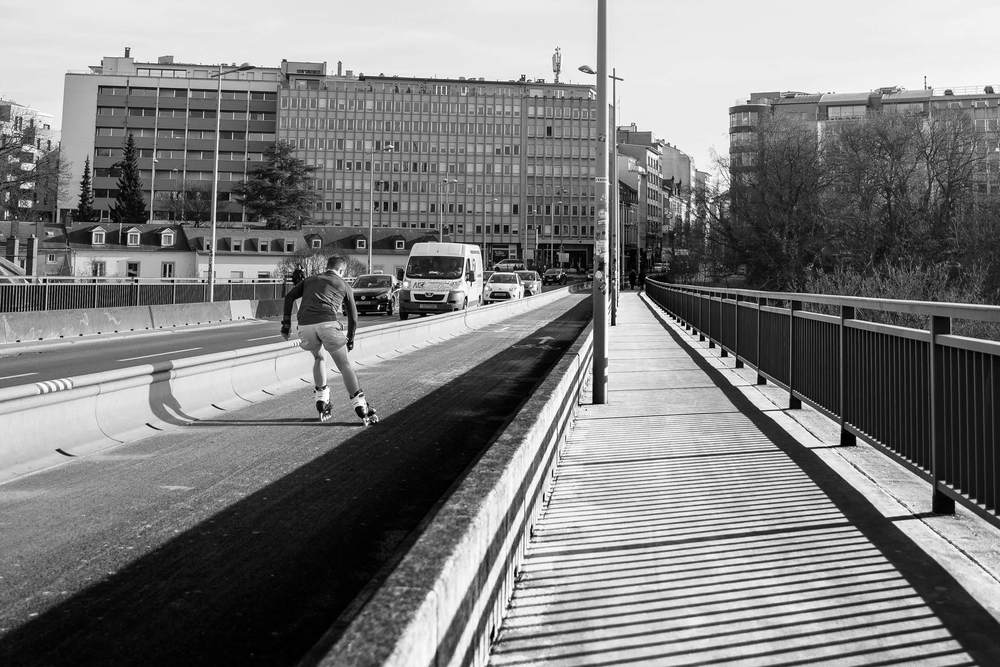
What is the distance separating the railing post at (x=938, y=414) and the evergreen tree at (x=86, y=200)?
13999 centimetres

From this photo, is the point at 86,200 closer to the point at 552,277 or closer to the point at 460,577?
the point at 552,277

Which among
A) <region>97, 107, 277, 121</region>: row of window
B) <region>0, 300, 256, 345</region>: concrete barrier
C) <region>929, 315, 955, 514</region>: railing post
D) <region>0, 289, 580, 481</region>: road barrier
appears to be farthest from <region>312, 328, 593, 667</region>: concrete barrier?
<region>97, 107, 277, 121</region>: row of window

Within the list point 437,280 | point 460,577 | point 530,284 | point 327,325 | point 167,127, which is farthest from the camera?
point 167,127

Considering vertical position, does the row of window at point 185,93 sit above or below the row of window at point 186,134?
above

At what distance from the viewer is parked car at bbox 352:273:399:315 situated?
3540cm

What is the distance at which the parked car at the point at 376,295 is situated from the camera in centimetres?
3540

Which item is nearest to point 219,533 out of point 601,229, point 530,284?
point 601,229

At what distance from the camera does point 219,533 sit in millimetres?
5422

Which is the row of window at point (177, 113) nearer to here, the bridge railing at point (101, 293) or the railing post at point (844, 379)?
the bridge railing at point (101, 293)

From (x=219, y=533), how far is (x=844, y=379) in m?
5.11

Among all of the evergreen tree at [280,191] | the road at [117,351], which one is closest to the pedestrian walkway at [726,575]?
the road at [117,351]

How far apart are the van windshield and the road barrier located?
18428 mm

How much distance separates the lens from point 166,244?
98.1 meters

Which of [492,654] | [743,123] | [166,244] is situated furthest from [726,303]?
[743,123]
